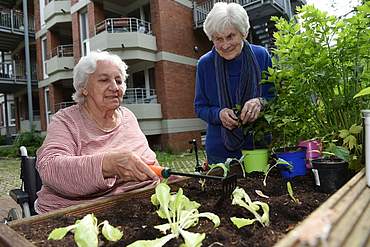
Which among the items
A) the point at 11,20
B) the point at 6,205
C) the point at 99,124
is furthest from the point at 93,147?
the point at 11,20

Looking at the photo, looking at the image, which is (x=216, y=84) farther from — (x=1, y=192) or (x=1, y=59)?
(x=1, y=59)

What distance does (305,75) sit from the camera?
1.26 m

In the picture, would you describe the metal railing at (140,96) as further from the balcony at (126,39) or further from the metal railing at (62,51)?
the metal railing at (62,51)

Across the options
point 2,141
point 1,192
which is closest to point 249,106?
point 1,192

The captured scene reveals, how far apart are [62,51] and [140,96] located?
4.98 meters

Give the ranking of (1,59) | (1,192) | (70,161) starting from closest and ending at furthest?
1. (70,161)
2. (1,192)
3. (1,59)

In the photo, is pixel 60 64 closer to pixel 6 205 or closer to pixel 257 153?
pixel 6 205

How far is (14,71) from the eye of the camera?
1622 cm

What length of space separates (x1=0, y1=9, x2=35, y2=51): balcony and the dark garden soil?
1745cm

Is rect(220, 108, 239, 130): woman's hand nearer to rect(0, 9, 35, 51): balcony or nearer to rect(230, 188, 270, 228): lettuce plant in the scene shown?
rect(230, 188, 270, 228): lettuce plant

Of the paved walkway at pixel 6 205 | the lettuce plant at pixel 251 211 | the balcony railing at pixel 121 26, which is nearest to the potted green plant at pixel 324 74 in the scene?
the lettuce plant at pixel 251 211

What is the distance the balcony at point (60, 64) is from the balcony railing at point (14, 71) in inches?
119

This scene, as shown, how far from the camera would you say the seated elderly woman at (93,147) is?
1188 millimetres

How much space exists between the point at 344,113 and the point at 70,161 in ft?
3.73
